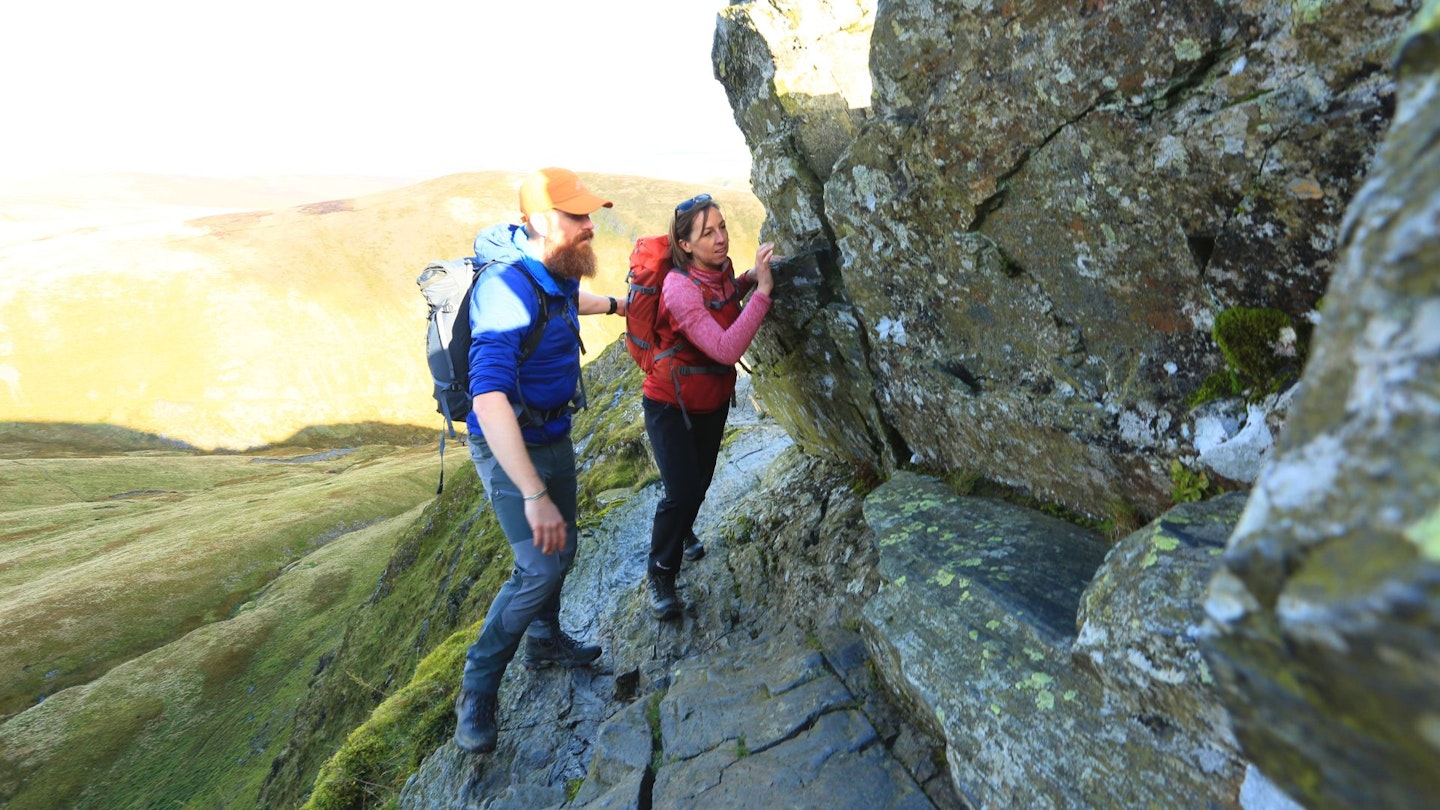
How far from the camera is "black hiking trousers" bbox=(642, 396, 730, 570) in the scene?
32.1 ft

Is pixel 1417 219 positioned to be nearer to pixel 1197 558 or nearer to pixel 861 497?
pixel 1197 558

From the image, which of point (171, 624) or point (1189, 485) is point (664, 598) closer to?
point (1189, 485)

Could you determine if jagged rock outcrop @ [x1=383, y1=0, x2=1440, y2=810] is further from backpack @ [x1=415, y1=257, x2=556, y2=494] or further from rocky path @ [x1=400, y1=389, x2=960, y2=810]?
backpack @ [x1=415, y1=257, x2=556, y2=494]

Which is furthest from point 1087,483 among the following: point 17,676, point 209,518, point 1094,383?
point 209,518

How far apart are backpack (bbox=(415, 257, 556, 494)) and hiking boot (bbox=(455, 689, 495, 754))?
3.40 metres

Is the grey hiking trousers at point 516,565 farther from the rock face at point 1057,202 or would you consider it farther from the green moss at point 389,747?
the rock face at point 1057,202

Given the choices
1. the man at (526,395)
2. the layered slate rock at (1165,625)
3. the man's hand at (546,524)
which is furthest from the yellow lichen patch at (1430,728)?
the man at (526,395)

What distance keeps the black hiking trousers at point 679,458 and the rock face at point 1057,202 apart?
2298 mm

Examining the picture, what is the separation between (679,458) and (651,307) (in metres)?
2.18

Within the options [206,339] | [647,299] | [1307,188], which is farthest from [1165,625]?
[206,339]

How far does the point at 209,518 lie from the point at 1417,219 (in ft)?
328

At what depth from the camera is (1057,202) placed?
6590mm

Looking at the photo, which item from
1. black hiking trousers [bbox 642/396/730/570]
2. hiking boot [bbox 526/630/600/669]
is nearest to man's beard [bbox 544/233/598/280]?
black hiking trousers [bbox 642/396/730/570]

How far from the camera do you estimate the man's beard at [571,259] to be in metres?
8.66
